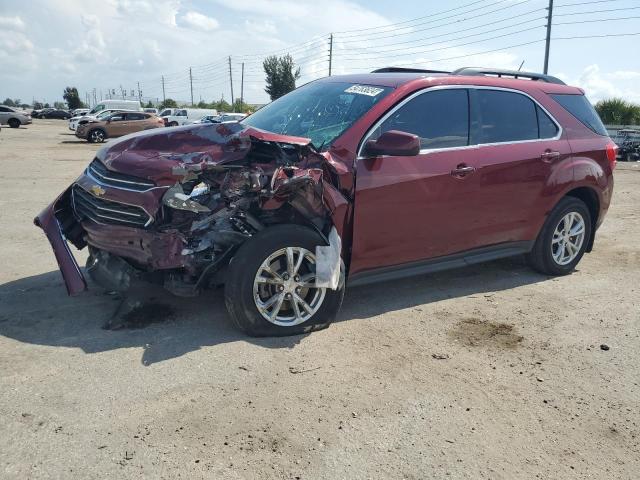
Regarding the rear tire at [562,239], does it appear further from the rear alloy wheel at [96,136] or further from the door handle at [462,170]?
the rear alloy wheel at [96,136]

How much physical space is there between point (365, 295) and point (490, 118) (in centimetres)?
196

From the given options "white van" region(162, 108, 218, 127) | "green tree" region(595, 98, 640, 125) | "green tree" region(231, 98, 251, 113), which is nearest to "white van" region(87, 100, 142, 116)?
"white van" region(162, 108, 218, 127)

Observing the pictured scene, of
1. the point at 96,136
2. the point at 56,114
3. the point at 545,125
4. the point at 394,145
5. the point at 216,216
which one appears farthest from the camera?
the point at 56,114

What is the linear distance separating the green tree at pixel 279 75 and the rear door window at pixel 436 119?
53.8 m

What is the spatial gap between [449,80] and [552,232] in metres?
1.92

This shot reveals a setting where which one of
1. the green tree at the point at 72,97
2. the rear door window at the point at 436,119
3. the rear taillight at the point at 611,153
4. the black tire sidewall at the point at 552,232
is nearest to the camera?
the rear door window at the point at 436,119

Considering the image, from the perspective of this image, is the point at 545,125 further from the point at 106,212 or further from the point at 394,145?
the point at 106,212

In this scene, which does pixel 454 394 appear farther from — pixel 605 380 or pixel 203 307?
pixel 203 307

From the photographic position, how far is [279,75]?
2245 inches

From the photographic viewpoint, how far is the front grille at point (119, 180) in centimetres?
365

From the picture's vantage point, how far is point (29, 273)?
510cm

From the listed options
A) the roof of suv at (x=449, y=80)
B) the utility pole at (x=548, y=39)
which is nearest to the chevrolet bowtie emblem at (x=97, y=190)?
the roof of suv at (x=449, y=80)

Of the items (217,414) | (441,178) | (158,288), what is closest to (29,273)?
(158,288)

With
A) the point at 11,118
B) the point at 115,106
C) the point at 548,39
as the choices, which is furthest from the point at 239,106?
the point at 548,39
